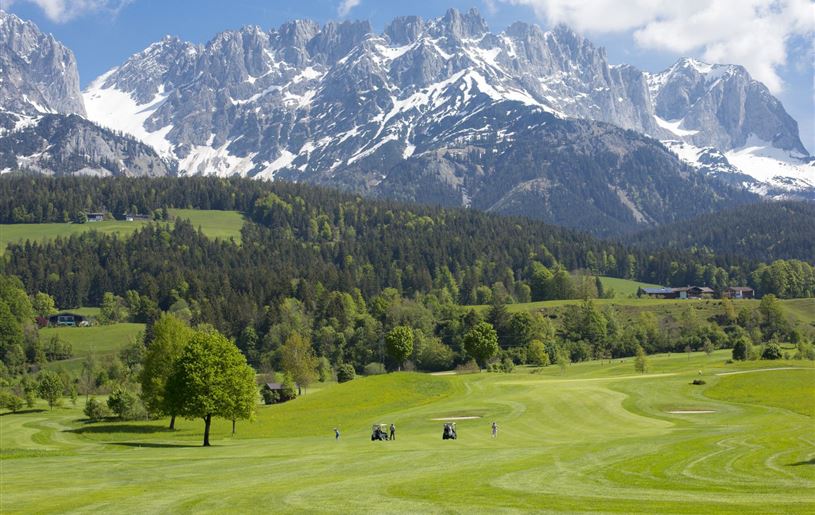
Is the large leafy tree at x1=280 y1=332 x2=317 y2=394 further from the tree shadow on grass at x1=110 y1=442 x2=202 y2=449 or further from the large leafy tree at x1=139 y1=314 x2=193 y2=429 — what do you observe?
the tree shadow on grass at x1=110 y1=442 x2=202 y2=449

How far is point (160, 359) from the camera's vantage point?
106 metres

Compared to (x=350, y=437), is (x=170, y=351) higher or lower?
higher

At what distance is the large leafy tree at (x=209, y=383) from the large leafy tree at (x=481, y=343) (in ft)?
275

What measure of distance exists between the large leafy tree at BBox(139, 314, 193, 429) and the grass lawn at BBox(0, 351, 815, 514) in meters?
5.07

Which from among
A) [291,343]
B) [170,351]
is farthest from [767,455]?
[291,343]

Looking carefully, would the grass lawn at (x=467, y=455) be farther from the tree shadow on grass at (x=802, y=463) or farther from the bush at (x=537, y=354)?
the bush at (x=537, y=354)

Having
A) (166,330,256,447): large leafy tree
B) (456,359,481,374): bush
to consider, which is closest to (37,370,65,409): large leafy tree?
(166,330,256,447): large leafy tree

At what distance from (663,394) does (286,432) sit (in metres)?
46.6

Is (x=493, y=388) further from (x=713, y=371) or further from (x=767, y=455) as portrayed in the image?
(x=767, y=455)

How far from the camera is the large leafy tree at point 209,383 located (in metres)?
80.7

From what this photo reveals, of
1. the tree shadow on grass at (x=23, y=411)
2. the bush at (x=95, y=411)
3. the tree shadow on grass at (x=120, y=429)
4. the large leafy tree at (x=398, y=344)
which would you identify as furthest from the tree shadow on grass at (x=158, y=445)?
the large leafy tree at (x=398, y=344)

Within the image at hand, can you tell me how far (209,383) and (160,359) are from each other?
92.2 ft

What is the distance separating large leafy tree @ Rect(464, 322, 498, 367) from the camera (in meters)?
164

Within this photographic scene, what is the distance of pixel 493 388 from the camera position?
387ft
